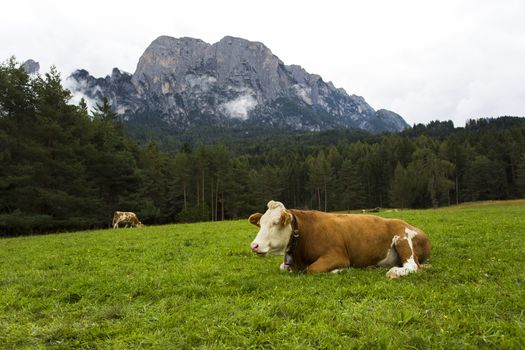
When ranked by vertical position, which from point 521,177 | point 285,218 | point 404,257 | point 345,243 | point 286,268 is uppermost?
point 521,177

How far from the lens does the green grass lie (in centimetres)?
423

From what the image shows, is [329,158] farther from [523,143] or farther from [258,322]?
[258,322]

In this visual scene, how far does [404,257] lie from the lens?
24.7ft

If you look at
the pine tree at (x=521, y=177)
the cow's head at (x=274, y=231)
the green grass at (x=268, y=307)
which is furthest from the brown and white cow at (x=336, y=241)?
the pine tree at (x=521, y=177)

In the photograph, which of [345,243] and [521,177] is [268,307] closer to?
[345,243]

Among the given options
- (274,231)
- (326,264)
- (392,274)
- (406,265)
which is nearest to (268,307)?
(274,231)

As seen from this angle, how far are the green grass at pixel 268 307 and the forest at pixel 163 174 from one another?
87.9 feet

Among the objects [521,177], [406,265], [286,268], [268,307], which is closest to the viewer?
[268,307]

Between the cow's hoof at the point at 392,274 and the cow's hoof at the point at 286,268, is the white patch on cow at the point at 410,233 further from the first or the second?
the cow's hoof at the point at 286,268

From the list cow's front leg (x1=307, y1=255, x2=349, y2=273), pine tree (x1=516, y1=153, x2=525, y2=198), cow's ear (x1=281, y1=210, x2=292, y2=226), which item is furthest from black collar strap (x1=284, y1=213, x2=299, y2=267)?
pine tree (x1=516, y1=153, x2=525, y2=198)

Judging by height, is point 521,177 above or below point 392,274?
above

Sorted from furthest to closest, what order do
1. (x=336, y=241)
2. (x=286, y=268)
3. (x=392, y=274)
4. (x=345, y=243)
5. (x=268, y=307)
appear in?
(x=286, y=268) → (x=345, y=243) → (x=336, y=241) → (x=392, y=274) → (x=268, y=307)

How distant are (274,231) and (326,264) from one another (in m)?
1.24

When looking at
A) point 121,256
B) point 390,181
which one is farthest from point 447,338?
point 390,181
